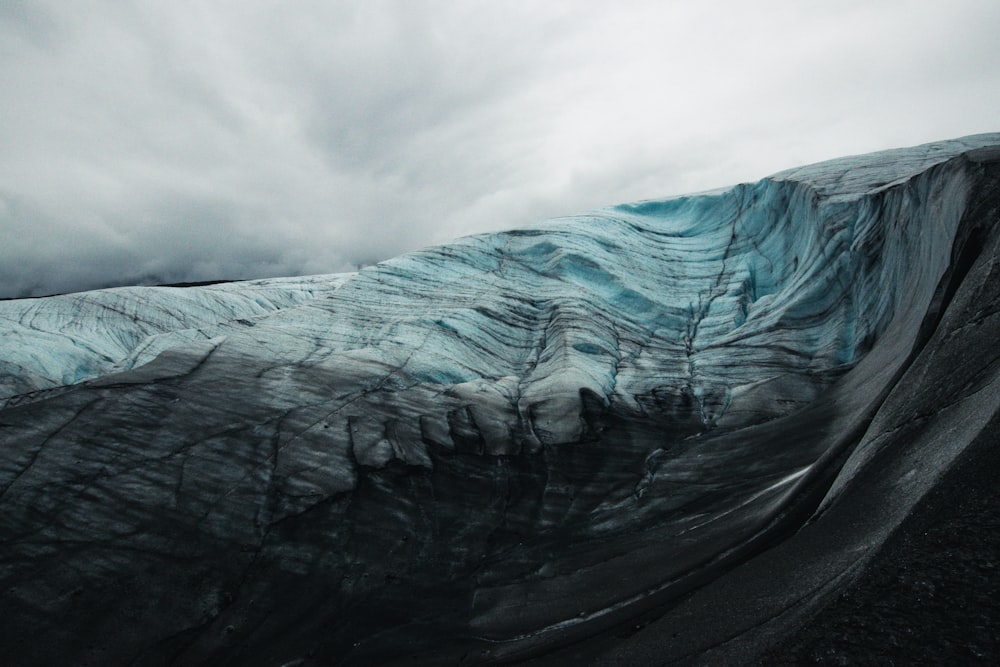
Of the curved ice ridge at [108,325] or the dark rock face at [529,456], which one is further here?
the curved ice ridge at [108,325]

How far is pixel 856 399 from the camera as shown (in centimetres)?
891

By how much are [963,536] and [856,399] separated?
5.49 metres

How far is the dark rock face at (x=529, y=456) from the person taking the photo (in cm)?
584

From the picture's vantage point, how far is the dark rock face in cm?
584

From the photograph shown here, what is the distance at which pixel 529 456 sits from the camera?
10641mm

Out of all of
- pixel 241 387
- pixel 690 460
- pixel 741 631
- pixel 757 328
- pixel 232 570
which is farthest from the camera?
pixel 757 328

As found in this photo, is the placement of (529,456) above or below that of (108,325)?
below

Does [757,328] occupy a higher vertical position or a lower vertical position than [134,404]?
lower

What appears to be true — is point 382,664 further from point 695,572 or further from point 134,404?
point 134,404

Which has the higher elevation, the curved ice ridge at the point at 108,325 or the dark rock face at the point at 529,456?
the curved ice ridge at the point at 108,325

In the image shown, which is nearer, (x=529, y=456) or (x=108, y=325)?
(x=529, y=456)

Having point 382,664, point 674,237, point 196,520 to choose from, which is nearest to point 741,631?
point 382,664

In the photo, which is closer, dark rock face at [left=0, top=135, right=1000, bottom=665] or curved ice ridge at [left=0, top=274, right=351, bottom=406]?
dark rock face at [left=0, top=135, right=1000, bottom=665]

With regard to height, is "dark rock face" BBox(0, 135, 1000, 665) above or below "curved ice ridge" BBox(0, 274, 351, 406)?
below
